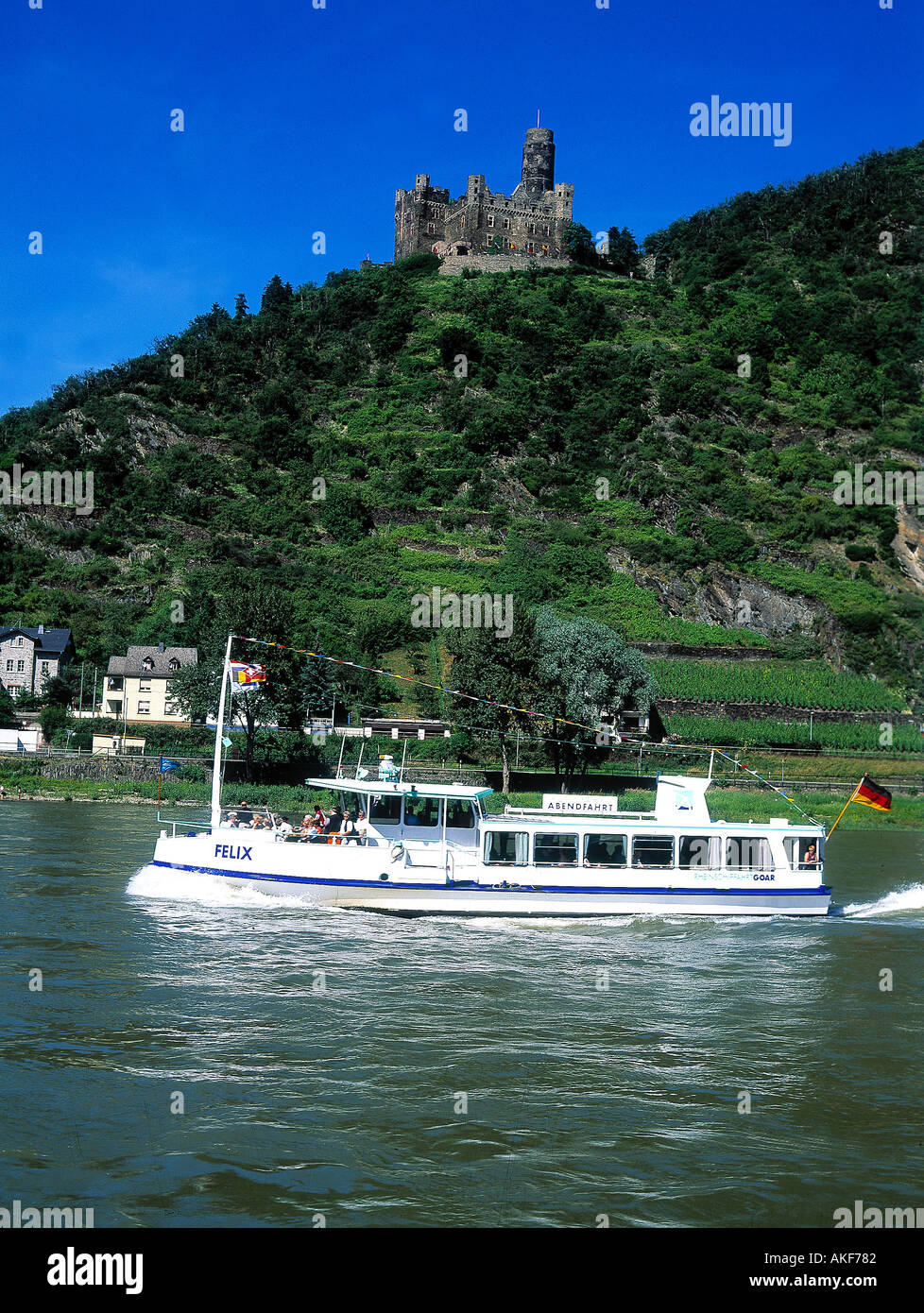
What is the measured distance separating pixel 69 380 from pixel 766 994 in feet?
473

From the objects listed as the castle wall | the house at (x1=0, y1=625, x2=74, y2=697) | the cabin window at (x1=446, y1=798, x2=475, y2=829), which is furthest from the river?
the castle wall

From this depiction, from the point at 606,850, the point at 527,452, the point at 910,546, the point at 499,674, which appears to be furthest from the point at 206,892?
the point at 527,452

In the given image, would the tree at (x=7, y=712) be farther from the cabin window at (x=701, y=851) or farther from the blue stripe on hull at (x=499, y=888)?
the cabin window at (x=701, y=851)

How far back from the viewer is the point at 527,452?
125 metres

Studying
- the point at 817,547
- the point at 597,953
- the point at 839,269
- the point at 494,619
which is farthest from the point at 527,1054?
the point at 839,269

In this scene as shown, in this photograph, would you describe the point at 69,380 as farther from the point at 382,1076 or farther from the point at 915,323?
the point at 382,1076

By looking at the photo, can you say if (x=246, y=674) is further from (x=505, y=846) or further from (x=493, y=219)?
(x=493, y=219)

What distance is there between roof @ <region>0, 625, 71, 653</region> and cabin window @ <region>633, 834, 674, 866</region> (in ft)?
212

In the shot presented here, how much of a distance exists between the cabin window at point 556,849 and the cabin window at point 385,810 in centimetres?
383

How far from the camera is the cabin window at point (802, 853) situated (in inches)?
A: 1204

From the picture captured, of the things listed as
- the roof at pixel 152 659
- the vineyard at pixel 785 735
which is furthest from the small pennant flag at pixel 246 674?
the roof at pixel 152 659

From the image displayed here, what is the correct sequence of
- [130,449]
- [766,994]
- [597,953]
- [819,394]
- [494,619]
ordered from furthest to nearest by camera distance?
[819,394]
[130,449]
[494,619]
[597,953]
[766,994]

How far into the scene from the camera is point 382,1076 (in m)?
16.2

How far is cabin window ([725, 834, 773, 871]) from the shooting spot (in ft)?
100
